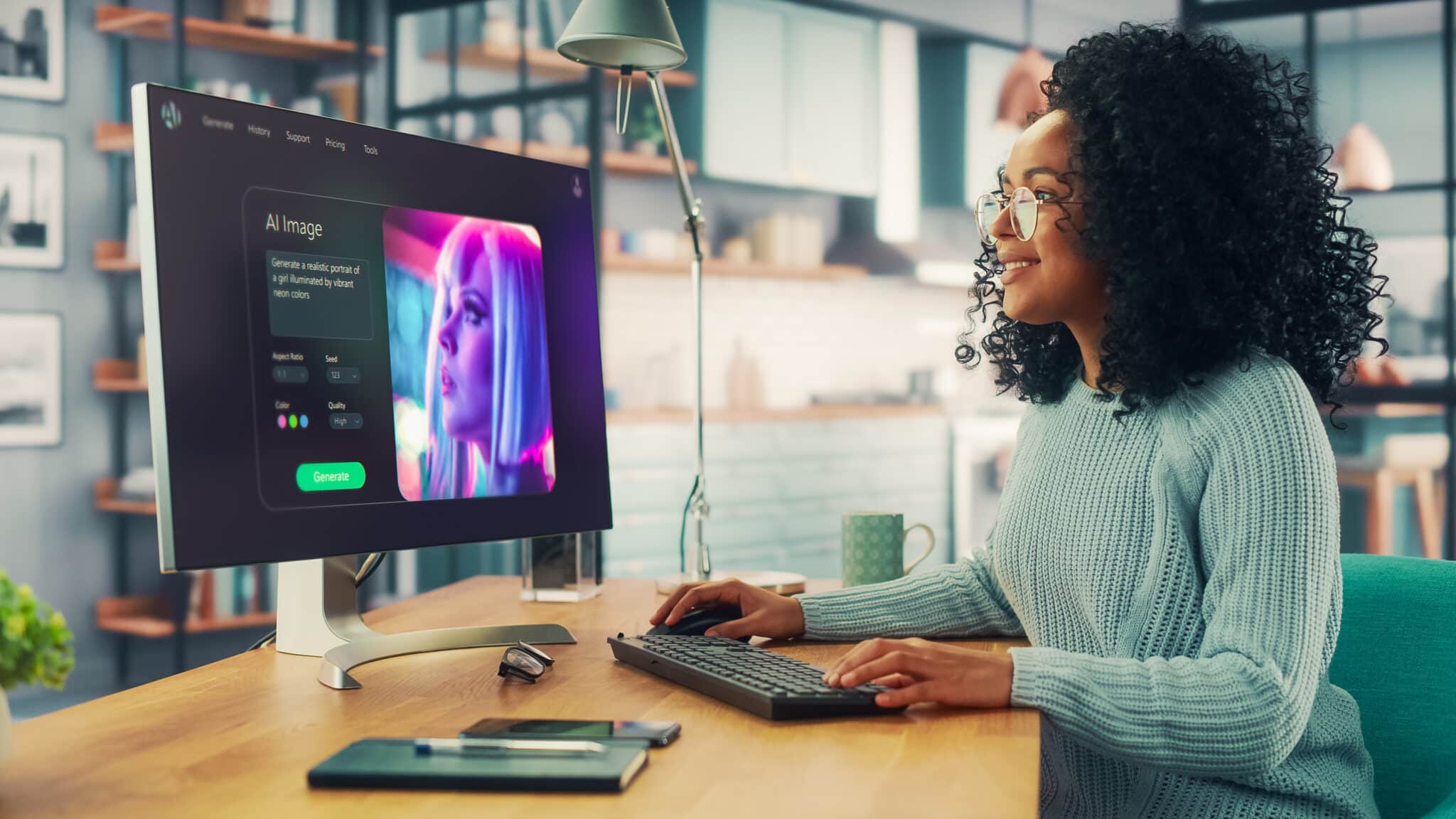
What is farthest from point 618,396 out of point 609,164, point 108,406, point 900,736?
point 900,736

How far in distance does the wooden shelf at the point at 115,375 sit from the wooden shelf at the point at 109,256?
1.04 ft

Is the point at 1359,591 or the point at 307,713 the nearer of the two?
the point at 307,713

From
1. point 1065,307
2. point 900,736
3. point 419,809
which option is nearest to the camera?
point 419,809

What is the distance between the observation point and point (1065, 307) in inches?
48.0

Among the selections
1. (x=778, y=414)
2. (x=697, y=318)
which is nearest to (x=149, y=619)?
(x=778, y=414)

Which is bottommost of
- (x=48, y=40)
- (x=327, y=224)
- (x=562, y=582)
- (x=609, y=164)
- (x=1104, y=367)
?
(x=562, y=582)

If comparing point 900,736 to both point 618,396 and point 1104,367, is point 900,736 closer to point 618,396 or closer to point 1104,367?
point 1104,367

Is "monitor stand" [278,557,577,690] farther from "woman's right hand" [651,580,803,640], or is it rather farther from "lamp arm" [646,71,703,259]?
"lamp arm" [646,71,703,259]

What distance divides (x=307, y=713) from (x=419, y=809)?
28 cm

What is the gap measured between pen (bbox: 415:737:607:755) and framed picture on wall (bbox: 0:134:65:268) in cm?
395

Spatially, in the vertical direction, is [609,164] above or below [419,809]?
above

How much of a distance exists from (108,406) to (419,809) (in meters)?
3.98

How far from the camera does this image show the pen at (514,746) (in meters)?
Answer: 0.80

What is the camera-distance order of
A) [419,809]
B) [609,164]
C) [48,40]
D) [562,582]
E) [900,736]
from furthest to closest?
[609,164] < [48,40] < [562,582] < [900,736] < [419,809]
